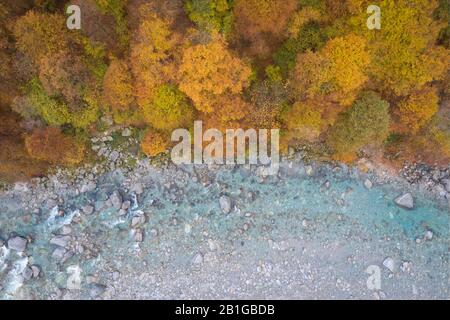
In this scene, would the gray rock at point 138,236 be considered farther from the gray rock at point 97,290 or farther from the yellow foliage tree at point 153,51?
the yellow foliage tree at point 153,51

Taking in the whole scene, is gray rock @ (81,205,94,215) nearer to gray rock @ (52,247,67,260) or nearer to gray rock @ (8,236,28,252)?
gray rock @ (52,247,67,260)

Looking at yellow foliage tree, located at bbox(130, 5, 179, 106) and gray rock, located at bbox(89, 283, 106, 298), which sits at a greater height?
yellow foliage tree, located at bbox(130, 5, 179, 106)

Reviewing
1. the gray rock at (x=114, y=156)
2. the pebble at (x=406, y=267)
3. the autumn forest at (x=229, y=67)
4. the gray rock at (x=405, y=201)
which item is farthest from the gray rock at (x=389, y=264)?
the gray rock at (x=114, y=156)

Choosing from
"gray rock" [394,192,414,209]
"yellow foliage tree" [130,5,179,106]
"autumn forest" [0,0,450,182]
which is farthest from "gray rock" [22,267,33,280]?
"gray rock" [394,192,414,209]

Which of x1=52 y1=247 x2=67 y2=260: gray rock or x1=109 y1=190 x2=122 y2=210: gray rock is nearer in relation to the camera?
x1=52 y1=247 x2=67 y2=260: gray rock

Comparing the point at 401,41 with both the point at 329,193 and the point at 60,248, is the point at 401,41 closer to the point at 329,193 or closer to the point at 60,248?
the point at 329,193

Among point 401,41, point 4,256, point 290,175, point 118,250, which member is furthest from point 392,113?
point 4,256
